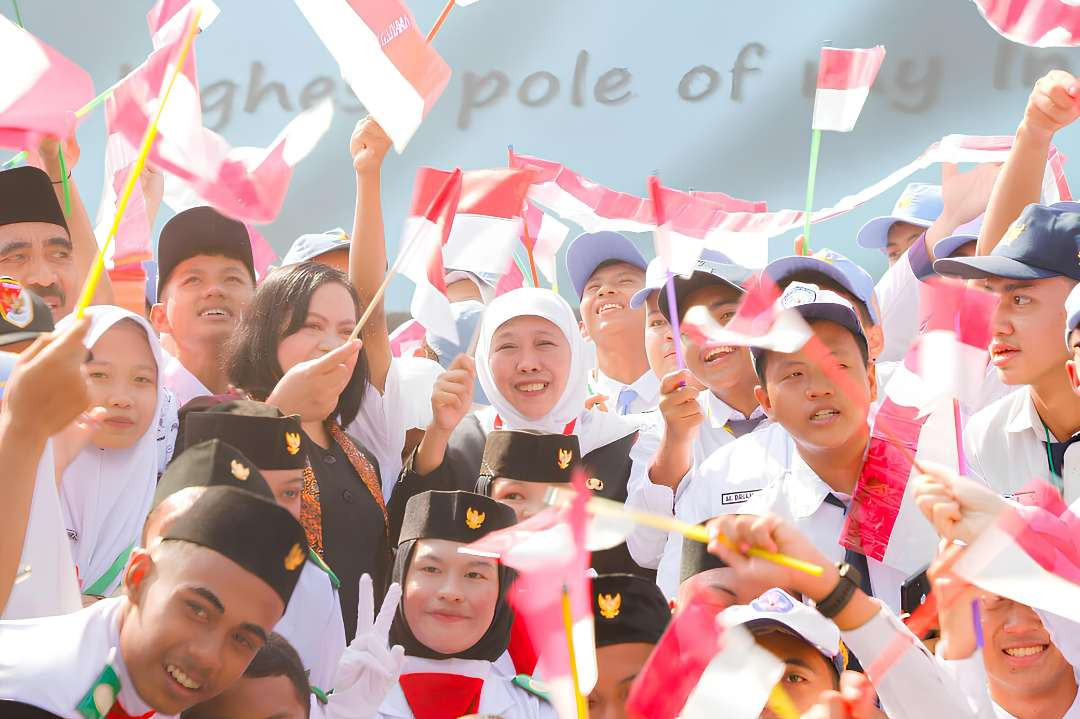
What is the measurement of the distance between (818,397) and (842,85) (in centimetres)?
148

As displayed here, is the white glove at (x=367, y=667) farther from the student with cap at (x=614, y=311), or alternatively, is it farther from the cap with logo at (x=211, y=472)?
the student with cap at (x=614, y=311)

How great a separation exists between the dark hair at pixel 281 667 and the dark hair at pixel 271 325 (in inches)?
37.4

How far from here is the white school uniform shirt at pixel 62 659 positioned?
8.21 feet

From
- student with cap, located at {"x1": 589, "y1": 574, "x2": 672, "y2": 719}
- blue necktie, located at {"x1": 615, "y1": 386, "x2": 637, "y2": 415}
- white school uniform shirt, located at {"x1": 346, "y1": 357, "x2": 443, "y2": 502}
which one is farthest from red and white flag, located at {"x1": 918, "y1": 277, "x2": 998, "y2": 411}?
blue necktie, located at {"x1": 615, "y1": 386, "x2": 637, "y2": 415}

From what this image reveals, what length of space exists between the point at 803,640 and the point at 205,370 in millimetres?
1928

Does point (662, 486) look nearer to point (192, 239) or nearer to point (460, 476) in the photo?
point (460, 476)

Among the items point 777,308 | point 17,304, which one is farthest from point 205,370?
point 777,308

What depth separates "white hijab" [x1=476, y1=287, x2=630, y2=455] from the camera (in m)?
4.19

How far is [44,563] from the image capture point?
2.84 meters

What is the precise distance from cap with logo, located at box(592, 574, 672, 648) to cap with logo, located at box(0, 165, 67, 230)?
5.66 feet

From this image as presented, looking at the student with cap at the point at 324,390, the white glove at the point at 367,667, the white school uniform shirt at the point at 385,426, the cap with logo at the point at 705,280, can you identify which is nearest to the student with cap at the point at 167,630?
the white glove at the point at 367,667

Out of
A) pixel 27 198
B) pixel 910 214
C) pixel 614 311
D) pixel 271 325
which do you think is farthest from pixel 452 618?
pixel 910 214

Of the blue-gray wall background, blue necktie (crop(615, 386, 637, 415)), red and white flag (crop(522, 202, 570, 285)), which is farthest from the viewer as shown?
the blue-gray wall background

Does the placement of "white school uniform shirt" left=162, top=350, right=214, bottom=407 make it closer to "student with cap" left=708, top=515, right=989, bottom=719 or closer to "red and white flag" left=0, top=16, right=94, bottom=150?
"red and white flag" left=0, top=16, right=94, bottom=150
